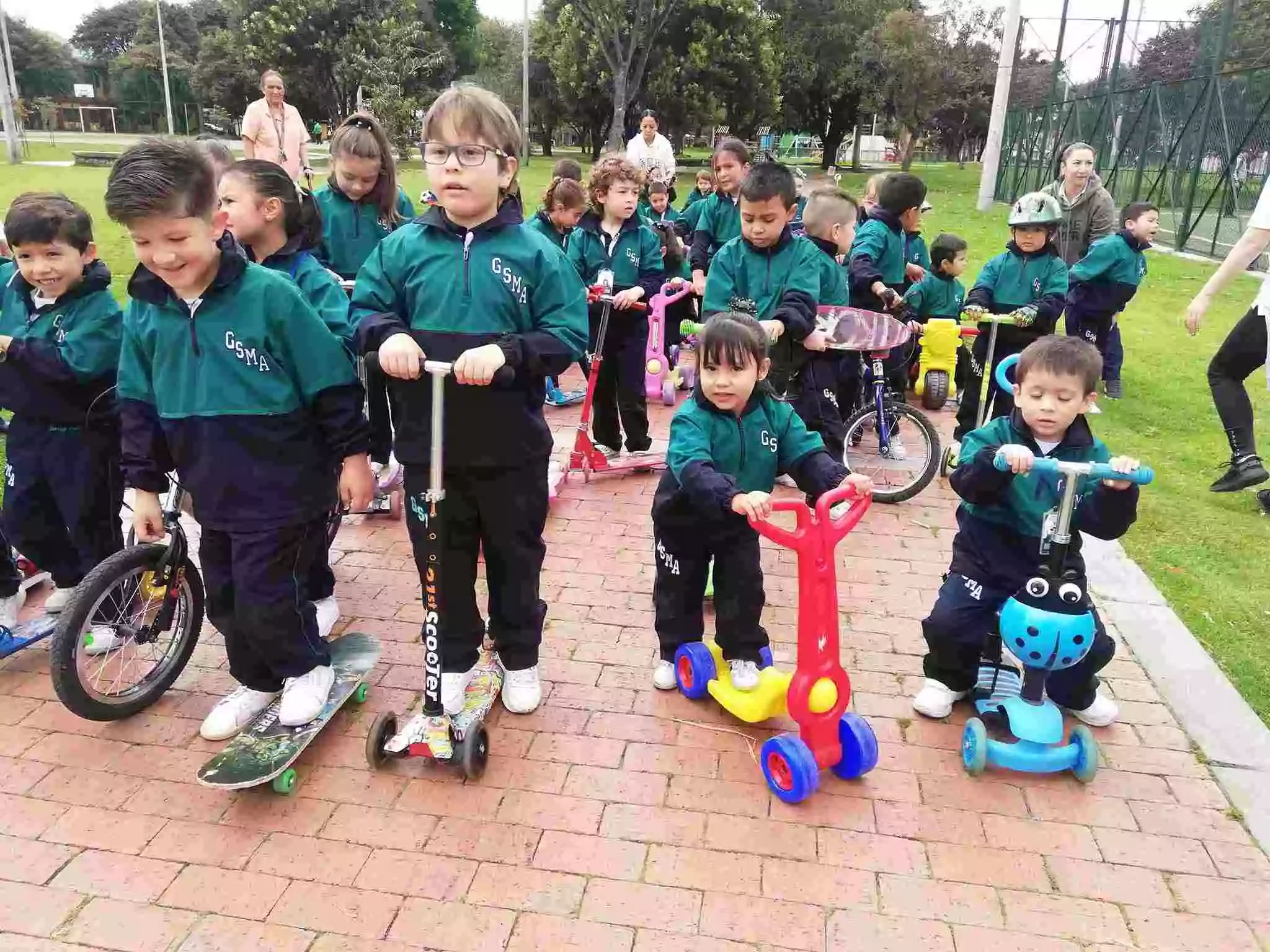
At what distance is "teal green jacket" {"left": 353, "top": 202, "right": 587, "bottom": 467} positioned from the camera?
2.94 meters

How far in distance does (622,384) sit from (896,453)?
76.5 inches

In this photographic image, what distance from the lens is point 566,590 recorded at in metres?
4.47

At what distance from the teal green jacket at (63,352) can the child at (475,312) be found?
1249 mm

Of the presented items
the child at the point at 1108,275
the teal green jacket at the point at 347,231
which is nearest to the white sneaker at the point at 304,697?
the teal green jacket at the point at 347,231

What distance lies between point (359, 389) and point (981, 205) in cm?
2555

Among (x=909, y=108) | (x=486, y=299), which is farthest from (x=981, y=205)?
(x=486, y=299)

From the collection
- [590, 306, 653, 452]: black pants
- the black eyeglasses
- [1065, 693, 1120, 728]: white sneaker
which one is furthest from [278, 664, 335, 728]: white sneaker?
[590, 306, 653, 452]: black pants

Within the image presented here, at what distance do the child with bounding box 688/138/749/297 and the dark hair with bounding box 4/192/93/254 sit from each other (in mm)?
4732

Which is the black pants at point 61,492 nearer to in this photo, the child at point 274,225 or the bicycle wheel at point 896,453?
the child at point 274,225

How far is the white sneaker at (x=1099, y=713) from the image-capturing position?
3.48 metres

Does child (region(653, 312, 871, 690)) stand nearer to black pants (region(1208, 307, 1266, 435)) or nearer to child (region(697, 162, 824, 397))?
child (region(697, 162, 824, 397))

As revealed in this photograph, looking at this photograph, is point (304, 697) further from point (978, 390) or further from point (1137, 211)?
point (1137, 211)

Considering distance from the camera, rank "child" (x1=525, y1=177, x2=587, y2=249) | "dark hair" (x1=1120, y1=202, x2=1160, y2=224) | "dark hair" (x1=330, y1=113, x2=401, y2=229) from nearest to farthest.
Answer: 1. "dark hair" (x1=330, y1=113, x2=401, y2=229)
2. "child" (x1=525, y1=177, x2=587, y2=249)
3. "dark hair" (x1=1120, y1=202, x2=1160, y2=224)

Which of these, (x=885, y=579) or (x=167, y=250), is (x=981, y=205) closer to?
(x=885, y=579)
